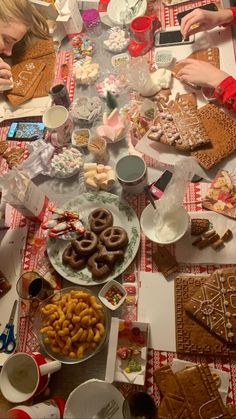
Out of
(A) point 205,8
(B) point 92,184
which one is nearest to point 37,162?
(B) point 92,184

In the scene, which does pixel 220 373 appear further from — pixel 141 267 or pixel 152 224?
pixel 152 224

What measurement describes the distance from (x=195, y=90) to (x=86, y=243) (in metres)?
0.85

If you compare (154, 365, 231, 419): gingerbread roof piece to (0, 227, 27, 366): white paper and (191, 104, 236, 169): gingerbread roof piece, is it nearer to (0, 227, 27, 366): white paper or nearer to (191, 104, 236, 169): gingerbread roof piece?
(0, 227, 27, 366): white paper

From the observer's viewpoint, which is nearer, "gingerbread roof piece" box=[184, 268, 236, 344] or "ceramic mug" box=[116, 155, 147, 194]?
"gingerbread roof piece" box=[184, 268, 236, 344]

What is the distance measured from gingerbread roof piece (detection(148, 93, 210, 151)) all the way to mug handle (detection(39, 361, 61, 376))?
35.8 inches

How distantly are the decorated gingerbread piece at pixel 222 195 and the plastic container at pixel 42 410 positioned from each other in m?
0.83

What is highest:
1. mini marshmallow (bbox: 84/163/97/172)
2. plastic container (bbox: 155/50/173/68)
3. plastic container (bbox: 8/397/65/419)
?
plastic container (bbox: 155/50/173/68)

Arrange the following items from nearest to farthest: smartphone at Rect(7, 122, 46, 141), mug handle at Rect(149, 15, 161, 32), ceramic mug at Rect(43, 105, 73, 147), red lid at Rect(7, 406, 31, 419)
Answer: red lid at Rect(7, 406, 31, 419)
ceramic mug at Rect(43, 105, 73, 147)
smartphone at Rect(7, 122, 46, 141)
mug handle at Rect(149, 15, 161, 32)

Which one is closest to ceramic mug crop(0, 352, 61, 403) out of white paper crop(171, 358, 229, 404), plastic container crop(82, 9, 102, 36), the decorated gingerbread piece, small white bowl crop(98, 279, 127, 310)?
small white bowl crop(98, 279, 127, 310)

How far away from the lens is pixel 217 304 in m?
1.23

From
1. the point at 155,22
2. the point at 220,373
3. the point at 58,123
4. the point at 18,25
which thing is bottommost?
the point at 220,373

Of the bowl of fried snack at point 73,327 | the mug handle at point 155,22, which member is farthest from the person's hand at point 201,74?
the bowl of fried snack at point 73,327

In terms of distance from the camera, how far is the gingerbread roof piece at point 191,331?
3.88ft

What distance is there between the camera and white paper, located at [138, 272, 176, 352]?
4.07 feet
